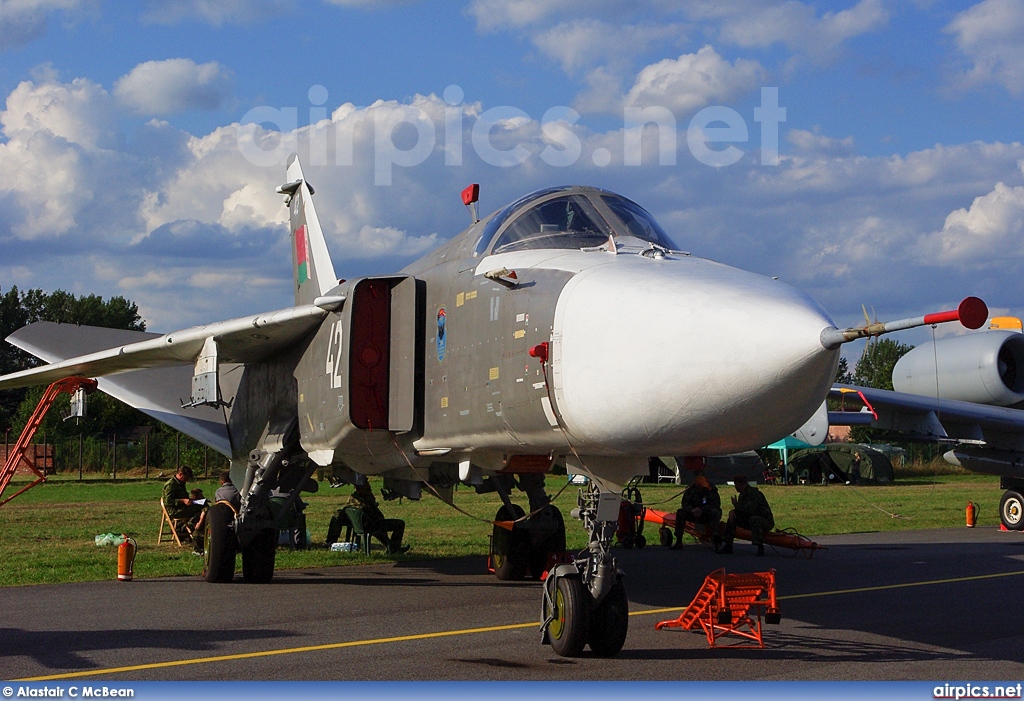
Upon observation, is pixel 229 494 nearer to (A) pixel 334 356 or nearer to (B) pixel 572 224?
(A) pixel 334 356

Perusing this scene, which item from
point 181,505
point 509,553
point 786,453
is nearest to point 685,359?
point 509,553

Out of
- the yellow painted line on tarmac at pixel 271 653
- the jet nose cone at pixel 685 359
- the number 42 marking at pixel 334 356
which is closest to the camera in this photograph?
the jet nose cone at pixel 685 359

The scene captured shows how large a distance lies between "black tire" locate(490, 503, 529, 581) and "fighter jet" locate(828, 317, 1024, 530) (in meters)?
6.16

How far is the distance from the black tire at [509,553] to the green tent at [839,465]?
106 feet

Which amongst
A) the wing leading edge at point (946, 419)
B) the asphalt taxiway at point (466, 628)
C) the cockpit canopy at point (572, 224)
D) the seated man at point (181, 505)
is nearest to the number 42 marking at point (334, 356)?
the cockpit canopy at point (572, 224)

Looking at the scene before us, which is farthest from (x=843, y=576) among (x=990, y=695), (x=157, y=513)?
(x=157, y=513)

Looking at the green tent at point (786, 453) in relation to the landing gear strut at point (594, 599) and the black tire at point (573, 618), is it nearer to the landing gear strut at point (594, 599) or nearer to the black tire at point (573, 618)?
the landing gear strut at point (594, 599)

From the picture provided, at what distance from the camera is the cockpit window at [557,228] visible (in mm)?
8125

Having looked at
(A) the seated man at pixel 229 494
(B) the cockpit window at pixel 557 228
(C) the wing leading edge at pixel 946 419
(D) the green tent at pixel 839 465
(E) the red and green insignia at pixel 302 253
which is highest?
(E) the red and green insignia at pixel 302 253

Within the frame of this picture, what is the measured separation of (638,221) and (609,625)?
314cm

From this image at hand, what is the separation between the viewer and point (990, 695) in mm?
5898

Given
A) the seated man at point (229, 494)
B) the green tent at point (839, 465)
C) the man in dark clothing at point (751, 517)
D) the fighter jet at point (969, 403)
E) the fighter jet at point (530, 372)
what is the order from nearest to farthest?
the fighter jet at point (530, 372) < the seated man at point (229, 494) < the man in dark clothing at point (751, 517) < the fighter jet at point (969, 403) < the green tent at point (839, 465)

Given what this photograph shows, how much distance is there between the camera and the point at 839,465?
42.9m

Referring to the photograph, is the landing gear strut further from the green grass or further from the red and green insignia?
the red and green insignia
